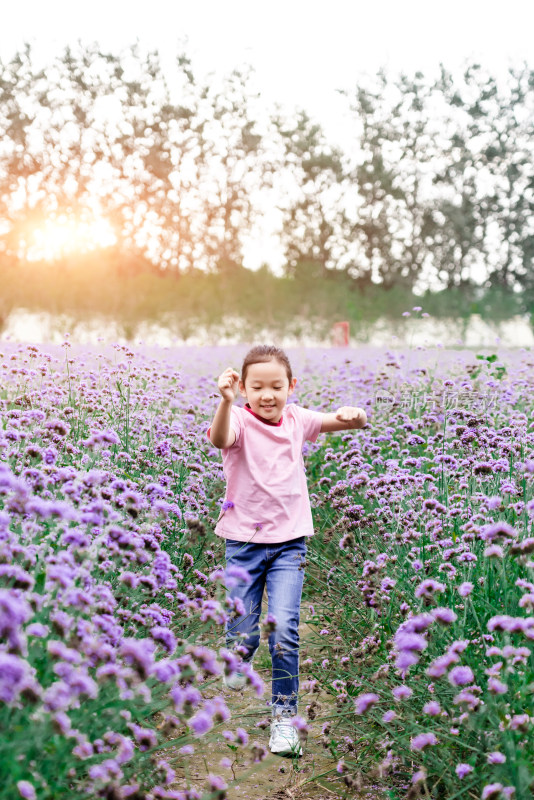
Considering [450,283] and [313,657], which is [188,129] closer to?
[450,283]

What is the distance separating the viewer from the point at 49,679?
1.74 metres

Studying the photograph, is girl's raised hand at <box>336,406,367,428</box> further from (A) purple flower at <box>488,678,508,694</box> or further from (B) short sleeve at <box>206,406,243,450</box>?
(A) purple flower at <box>488,678,508,694</box>

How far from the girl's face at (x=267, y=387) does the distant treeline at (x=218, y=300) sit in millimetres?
23689

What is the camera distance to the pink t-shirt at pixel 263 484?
3.17m

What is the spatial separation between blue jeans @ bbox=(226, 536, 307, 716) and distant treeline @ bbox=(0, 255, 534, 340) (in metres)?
23.8

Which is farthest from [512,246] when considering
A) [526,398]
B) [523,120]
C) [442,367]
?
[526,398]

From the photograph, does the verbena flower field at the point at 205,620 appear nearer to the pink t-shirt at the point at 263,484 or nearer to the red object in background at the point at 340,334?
the pink t-shirt at the point at 263,484

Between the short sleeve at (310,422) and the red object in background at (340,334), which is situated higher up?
the red object in background at (340,334)

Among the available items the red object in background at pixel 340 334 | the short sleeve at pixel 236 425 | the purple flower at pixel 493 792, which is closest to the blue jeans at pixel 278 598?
the short sleeve at pixel 236 425

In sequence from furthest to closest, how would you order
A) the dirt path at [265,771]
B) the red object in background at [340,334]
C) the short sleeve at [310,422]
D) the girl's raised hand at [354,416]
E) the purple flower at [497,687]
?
1. the red object in background at [340,334]
2. the short sleeve at [310,422]
3. the girl's raised hand at [354,416]
4. the dirt path at [265,771]
5. the purple flower at [497,687]

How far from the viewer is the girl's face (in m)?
3.20

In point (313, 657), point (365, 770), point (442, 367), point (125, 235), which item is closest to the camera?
point (365, 770)

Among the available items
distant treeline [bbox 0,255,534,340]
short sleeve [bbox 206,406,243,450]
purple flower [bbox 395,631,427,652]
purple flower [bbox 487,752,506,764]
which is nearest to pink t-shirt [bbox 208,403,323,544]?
short sleeve [bbox 206,406,243,450]

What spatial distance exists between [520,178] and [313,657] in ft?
107
